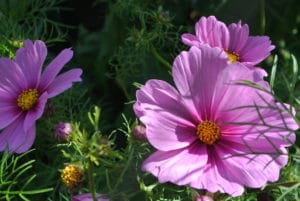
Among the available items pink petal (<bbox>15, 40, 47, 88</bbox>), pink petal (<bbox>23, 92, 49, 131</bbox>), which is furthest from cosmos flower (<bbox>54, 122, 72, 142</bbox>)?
pink petal (<bbox>15, 40, 47, 88</bbox>)

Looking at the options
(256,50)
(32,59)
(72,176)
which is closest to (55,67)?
(32,59)

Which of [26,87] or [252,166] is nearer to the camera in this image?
[252,166]

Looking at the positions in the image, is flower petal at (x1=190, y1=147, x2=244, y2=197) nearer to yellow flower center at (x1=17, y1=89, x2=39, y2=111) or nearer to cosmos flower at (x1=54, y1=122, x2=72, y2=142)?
cosmos flower at (x1=54, y1=122, x2=72, y2=142)

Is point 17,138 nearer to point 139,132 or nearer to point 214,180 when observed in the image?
point 139,132

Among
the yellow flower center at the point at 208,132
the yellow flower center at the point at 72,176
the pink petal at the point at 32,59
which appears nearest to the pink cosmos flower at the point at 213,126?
the yellow flower center at the point at 208,132

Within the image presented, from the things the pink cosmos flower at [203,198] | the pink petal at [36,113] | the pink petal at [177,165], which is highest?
the pink petal at [36,113]

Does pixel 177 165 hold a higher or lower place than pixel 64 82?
lower

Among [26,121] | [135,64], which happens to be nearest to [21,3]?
[135,64]

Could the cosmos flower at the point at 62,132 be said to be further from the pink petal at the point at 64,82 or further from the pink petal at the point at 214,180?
the pink petal at the point at 214,180
